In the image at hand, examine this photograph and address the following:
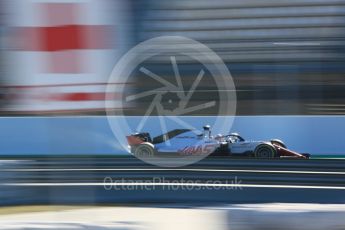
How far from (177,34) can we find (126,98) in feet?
4.55

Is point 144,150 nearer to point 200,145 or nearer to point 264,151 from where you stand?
point 200,145

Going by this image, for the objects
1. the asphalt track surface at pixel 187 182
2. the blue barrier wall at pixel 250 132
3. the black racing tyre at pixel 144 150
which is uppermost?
the blue barrier wall at pixel 250 132

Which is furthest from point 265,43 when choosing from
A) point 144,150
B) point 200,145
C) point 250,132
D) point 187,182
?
point 187,182

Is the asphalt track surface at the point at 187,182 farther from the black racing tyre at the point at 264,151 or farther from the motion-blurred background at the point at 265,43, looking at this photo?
the motion-blurred background at the point at 265,43

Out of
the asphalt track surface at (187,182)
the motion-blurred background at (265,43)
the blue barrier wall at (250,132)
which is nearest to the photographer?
the asphalt track surface at (187,182)

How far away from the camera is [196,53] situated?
33.2 ft

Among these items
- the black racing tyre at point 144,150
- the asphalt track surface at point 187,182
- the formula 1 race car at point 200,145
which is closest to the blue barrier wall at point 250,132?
the formula 1 race car at point 200,145

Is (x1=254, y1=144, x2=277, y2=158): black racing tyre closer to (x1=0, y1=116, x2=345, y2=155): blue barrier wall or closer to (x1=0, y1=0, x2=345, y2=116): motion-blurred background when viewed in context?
(x1=0, y1=116, x2=345, y2=155): blue barrier wall

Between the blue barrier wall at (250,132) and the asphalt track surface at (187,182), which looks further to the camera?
the blue barrier wall at (250,132)

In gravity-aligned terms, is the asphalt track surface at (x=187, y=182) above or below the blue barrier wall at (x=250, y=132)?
below

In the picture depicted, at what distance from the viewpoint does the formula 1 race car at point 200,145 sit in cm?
1005

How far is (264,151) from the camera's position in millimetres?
10367

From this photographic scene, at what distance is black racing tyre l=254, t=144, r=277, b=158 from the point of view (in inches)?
404

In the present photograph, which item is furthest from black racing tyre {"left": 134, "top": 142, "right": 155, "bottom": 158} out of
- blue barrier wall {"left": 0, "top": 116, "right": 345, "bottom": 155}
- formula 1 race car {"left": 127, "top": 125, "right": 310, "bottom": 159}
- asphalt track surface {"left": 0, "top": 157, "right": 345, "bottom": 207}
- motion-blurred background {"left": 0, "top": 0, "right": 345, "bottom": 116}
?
motion-blurred background {"left": 0, "top": 0, "right": 345, "bottom": 116}
